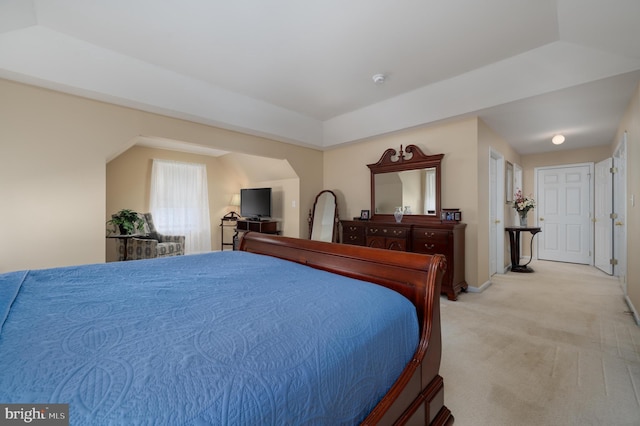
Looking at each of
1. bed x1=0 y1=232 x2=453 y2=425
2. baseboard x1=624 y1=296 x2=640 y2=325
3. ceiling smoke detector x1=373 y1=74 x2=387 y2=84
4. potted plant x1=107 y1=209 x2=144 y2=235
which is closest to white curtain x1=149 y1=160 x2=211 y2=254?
potted plant x1=107 y1=209 x2=144 y2=235

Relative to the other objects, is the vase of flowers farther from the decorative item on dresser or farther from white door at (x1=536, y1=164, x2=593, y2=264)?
the decorative item on dresser

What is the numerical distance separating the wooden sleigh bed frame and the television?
424 centimetres

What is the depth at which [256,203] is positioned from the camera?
19.8 ft

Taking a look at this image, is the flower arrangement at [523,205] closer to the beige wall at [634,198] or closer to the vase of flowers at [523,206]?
the vase of flowers at [523,206]

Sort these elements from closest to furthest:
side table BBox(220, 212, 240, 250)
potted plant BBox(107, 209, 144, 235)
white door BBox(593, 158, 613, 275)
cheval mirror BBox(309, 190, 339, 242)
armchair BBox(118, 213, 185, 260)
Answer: potted plant BBox(107, 209, 144, 235) < armchair BBox(118, 213, 185, 260) < white door BBox(593, 158, 613, 275) < cheval mirror BBox(309, 190, 339, 242) < side table BBox(220, 212, 240, 250)

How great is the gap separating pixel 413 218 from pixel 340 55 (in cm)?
242

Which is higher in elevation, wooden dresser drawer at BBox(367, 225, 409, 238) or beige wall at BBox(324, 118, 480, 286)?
beige wall at BBox(324, 118, 480, 286)

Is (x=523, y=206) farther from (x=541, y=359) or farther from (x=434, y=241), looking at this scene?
(x=541, y=359)

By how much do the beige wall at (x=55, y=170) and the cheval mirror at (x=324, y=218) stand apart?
2.99m

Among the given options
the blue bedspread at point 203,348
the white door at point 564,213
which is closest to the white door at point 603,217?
the white door at point 564,213

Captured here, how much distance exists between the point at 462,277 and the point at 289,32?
11.4ft

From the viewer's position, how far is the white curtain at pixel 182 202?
19.3 feet

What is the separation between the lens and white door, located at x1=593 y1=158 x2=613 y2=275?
448 centimetres

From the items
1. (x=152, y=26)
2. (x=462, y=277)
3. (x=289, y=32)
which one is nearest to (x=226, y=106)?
(x=152, y=26)
